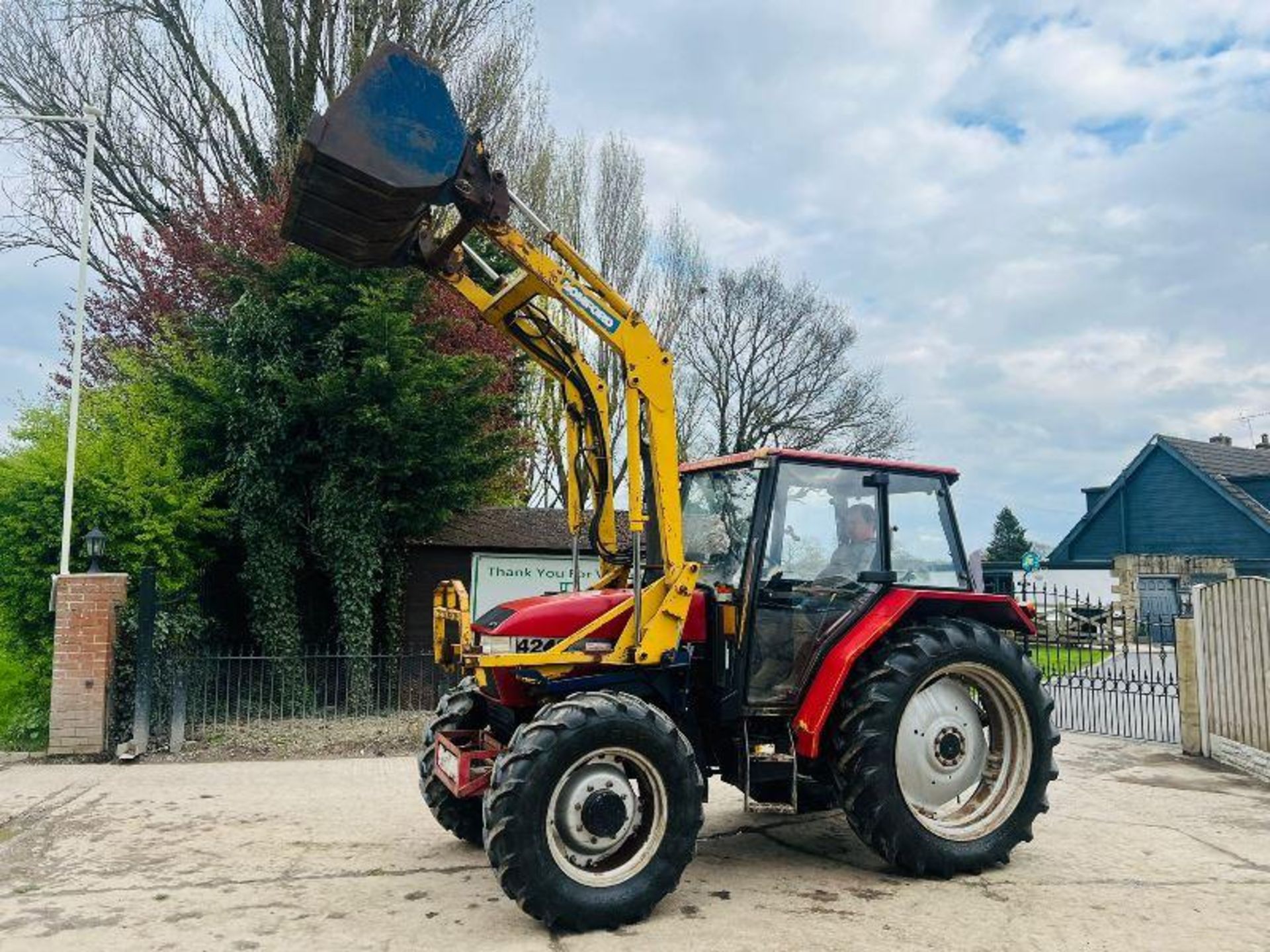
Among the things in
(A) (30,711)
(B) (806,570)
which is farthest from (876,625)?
(A) (30,711)

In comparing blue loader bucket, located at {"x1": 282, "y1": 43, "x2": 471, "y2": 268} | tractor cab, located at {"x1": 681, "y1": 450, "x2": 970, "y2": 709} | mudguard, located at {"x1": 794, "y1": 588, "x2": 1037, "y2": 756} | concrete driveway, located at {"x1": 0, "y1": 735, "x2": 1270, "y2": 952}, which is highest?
blue loader bucket, located at {"x1": 282, "y1": 43, "x2": 471, "y2": 268}

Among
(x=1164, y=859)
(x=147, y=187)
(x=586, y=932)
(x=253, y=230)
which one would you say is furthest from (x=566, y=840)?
(x=147, y=187)

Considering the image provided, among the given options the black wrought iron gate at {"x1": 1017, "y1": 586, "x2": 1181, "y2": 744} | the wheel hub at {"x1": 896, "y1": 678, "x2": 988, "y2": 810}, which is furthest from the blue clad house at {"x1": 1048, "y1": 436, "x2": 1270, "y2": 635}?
the wheel hub at {"x1": 896, "y1": 678, "x2": 988, "y2": 810}

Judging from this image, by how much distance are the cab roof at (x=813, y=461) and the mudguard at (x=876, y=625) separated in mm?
765

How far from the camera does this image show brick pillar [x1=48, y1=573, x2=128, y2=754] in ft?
30.4

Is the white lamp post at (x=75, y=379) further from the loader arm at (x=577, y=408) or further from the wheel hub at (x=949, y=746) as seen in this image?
the wheel hub at (x=949, y=746)

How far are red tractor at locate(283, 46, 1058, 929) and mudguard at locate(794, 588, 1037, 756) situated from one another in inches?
0.6

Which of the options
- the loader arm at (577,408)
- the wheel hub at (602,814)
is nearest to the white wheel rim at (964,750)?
the wheel hub at (602,814)

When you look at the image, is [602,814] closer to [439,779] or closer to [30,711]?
[439,779]

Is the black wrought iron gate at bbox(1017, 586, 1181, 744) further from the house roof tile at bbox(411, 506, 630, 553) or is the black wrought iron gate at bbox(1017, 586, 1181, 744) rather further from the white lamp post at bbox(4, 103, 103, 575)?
the white lamp post at bbox(4, 103, 103, 575)

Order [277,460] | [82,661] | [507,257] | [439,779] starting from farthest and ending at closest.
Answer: [277,460], [82,661], [439,779], [507,257]

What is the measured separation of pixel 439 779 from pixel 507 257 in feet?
9.86

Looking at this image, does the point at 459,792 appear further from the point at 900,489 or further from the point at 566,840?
the point at 900,489

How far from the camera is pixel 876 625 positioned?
5434 mm
